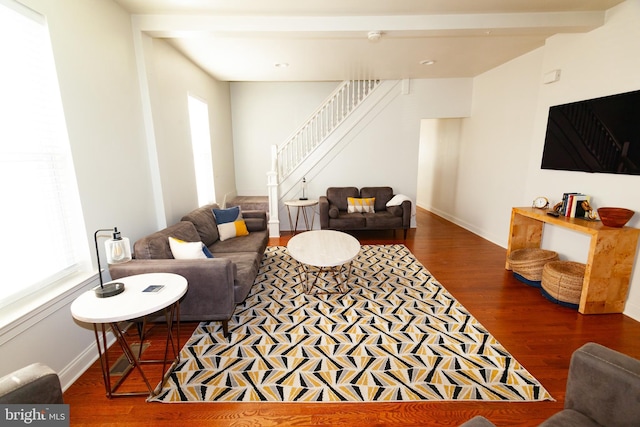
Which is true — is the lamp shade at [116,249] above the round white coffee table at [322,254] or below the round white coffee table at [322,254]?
above

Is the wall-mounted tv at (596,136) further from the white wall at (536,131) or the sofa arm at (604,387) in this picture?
the sofa arm at (604,387)

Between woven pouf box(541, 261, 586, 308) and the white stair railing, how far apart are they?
12.8 ft

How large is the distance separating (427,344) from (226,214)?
113 inches

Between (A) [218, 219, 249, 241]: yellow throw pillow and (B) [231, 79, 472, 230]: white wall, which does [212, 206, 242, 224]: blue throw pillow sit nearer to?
(A) [218, 219, 249, 241]: yellow throw pillow

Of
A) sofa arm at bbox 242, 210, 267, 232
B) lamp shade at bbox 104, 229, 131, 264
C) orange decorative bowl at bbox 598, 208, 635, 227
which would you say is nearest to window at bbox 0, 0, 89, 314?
lamp shade at bbox 104, 229, 131, 264

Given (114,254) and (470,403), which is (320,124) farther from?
(470,403)

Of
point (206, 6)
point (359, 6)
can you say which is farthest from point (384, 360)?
point (206, 6)

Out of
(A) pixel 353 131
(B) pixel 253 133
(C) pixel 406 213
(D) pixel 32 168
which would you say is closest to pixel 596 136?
(C) pixel 406 213

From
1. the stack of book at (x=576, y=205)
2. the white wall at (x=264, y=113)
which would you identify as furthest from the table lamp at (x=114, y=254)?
the white wall at (x=264, y=113)

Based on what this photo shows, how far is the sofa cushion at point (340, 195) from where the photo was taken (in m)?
5.26

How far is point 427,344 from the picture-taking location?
87.3 inches

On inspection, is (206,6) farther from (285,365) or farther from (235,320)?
(285,365)

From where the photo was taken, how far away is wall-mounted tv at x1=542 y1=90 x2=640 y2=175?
8.32 feet

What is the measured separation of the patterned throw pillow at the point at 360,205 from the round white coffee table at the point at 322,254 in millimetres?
1482
